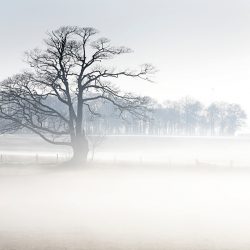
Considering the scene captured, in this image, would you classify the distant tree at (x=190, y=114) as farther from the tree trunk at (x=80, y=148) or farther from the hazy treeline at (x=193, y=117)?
the tree trunk at (x=80, y=148)

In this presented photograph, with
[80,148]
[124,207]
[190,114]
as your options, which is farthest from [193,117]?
[124,207]

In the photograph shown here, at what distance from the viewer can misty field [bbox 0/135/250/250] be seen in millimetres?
15000

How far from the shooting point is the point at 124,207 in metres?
21.7

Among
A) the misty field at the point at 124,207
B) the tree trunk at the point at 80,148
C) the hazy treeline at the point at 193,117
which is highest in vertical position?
the hazy treeline at the point at 193,117

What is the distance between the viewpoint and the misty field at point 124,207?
15.0 metres

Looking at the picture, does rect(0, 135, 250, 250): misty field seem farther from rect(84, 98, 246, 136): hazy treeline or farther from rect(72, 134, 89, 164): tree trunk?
rect(84, 98, 246, 136): hazy treeline

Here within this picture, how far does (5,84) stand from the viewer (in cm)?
3969

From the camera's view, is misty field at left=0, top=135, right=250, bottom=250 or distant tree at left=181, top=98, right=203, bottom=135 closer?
misty field at left=0, top=135, right=250, bottom=250

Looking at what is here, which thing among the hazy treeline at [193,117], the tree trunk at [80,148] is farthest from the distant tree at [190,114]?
the tree trunk at [80,148]

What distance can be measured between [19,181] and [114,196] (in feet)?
30.0

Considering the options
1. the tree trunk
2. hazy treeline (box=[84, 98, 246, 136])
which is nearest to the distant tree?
hazy treeline (box=[84, 98, 246, 136])

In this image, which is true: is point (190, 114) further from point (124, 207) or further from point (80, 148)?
point (124, 207)

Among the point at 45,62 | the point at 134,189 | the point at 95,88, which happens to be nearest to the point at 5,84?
the point at 45,62

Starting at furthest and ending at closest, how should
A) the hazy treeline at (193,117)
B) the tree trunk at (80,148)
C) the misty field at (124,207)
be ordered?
the hazy treeline at (193,117) < the tree trunk at (80,148) < the misty field at (124,207)
